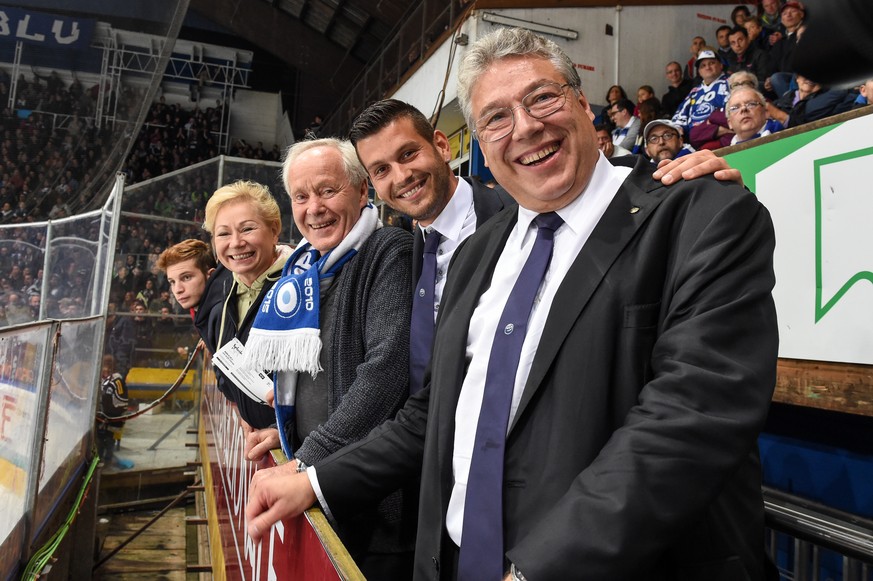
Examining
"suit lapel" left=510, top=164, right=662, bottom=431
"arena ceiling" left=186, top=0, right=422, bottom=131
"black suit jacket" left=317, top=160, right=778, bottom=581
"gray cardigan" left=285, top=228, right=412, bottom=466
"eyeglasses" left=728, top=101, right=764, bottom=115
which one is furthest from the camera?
"arena ceiling" left=186, top=0, right=422, bottom=131

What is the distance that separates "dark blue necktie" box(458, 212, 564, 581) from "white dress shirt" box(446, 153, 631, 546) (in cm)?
3

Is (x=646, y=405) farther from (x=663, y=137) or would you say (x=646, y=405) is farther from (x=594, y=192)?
(x=663, y=137)

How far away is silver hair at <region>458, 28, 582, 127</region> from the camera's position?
49.9 inches

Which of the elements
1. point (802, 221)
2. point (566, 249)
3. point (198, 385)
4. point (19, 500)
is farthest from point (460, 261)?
point (198, 385)

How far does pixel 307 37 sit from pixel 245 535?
782 inches

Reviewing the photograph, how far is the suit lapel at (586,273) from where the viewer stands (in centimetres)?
99

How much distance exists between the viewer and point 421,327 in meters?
1.71

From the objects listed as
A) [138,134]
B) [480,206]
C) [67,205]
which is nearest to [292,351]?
[480,206]

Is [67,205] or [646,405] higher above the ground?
[67,205]

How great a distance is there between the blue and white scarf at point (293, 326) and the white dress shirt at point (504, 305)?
0.68m

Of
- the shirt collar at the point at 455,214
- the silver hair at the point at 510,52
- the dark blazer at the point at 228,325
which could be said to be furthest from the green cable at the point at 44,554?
the silver hair at the point at 510,52

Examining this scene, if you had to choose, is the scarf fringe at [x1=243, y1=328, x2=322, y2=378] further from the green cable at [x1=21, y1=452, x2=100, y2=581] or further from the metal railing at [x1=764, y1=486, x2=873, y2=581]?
the green cable at [x1=21, y1=452, x2=100, y2=581]

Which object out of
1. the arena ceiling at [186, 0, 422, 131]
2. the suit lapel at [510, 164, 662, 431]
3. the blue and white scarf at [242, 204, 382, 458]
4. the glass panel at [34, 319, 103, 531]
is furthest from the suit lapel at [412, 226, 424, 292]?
the arena ceiling at [186, 0, 422, 131]

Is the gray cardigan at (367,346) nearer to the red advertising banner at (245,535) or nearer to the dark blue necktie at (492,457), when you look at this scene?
the red advertising banner at (245,535)
